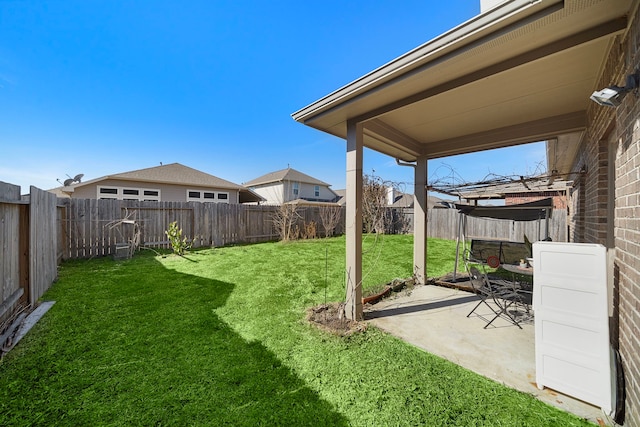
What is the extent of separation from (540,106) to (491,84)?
1250mm

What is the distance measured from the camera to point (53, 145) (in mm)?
11695

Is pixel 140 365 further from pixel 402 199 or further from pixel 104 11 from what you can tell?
pixel 402 199

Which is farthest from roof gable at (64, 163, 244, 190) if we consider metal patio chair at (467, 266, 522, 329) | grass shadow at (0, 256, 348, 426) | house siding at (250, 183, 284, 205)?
metal patio chair at (467, 266, 522, 329)

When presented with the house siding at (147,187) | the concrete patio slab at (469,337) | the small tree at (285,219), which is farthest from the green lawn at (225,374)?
the house siding at (147,187)

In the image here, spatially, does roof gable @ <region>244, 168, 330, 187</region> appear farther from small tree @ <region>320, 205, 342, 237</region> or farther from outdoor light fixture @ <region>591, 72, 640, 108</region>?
outdoor light fixture @ <region>591, 72, 640, 108</region>

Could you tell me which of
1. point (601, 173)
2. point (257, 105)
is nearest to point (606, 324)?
point (601, 173)

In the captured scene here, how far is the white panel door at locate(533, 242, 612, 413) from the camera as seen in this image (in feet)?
6.12

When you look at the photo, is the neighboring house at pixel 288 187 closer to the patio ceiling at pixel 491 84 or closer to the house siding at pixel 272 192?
the house siding at pixel 272 192

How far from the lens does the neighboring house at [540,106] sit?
1.57 meters

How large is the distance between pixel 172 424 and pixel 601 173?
15.6 feet

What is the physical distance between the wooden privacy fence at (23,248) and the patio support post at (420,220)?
20.7 ft

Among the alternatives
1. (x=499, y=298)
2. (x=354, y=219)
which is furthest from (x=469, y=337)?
(x=354, y=219)

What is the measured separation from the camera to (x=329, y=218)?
14367 mm

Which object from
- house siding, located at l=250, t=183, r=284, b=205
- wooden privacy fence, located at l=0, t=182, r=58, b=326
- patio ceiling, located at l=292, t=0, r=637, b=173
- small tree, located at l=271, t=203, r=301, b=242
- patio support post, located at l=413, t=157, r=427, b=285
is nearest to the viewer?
patio ceiling, located at l=292, t=0, r=637, b=173
